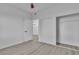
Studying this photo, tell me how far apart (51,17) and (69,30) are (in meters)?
1.30

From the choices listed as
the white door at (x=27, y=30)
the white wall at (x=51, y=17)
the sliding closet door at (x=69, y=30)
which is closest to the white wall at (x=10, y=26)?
the white door at (x=27, y=30)

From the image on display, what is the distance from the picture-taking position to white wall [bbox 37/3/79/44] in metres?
3.67

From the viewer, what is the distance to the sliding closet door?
3708 millimetres

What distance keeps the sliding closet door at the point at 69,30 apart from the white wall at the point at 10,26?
250cm

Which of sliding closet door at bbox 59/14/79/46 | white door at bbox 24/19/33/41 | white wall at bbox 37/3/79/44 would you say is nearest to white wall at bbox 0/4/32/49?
white door at bbox 24/19/33/41

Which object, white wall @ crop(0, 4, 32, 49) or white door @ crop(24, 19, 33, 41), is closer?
white wall @ crop(0, 4, 32, 49)

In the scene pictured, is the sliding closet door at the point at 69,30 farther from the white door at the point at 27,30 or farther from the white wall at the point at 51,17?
the white door at the point at 27,30

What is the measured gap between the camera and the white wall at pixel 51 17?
3665mm

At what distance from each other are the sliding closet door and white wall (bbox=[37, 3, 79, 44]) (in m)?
0.37

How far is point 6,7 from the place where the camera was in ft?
12.5

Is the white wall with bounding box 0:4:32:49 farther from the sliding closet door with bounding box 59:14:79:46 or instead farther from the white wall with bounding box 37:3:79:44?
the sliding closet door with bounding box 59:14:79:46

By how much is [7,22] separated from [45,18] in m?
2.32

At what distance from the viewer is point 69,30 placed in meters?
3.98

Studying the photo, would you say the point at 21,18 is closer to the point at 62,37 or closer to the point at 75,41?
the point at 62,37
